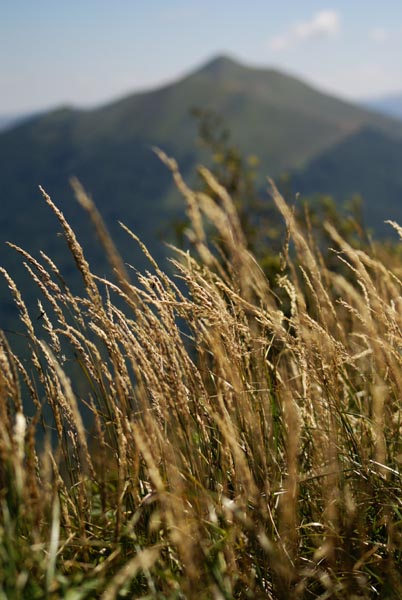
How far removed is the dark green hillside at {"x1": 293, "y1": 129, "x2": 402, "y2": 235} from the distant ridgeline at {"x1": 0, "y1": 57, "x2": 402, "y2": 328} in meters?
0.25

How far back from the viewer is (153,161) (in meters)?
180

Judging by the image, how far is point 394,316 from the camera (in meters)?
1.68

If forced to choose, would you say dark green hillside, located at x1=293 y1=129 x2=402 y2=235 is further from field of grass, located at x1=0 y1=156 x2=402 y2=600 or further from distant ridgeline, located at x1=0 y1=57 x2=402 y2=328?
field of grass, located at x1=0 y1=156 x2=402 y2=600

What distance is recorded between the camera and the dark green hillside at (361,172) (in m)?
148

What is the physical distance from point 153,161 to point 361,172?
184 feet

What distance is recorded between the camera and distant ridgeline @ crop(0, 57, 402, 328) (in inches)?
6033

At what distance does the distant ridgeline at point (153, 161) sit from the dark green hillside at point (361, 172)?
0.83ft

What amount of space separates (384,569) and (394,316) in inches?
23.8

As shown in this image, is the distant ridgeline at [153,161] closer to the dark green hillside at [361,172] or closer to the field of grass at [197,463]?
the dark green hillside at [361,172]

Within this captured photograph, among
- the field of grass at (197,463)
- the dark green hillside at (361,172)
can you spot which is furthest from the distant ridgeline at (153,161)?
the field of grass at (197,463)

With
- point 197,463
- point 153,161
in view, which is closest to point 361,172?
point 153,161

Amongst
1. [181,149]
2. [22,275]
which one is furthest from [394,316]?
[181,149]

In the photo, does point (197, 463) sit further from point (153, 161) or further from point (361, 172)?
point (153, 161)

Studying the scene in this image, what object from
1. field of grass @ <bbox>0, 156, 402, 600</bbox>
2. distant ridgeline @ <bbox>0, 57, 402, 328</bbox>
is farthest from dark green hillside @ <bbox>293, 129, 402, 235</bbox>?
field of grass @ <bbox>0, 156, 402, 600</bbox>
